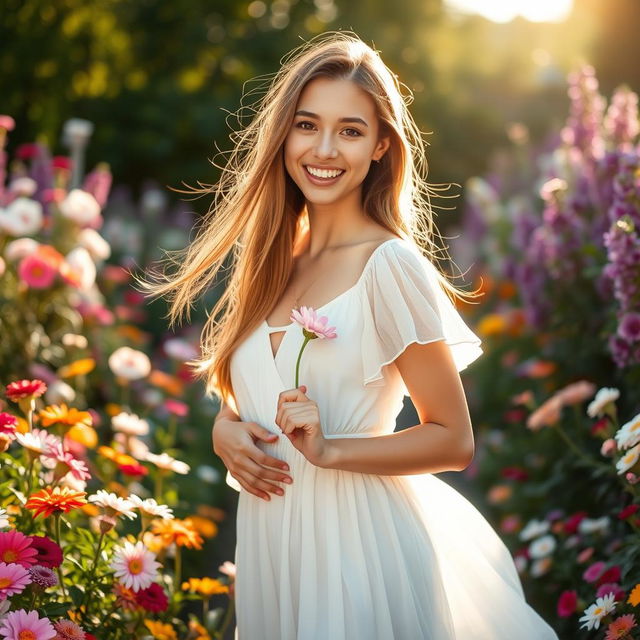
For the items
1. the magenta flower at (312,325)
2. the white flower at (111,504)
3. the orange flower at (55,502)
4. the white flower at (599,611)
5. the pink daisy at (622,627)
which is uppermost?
the magenta flower at (312,325)

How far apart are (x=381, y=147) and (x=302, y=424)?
29.8 inches

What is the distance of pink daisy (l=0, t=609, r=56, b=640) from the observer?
179 centimetres

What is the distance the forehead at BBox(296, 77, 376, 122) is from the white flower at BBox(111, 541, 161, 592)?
1124mm

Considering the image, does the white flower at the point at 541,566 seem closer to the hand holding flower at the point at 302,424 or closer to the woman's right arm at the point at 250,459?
the woman's right arm at the point at 250,459

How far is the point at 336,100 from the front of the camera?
2.20 metres

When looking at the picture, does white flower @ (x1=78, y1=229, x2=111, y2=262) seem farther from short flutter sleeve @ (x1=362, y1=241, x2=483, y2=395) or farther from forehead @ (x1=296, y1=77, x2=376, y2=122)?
short flutter sleeve @ (x1=362, y1=241, x2=483, y2=395)

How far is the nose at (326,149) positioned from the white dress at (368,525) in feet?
0.82

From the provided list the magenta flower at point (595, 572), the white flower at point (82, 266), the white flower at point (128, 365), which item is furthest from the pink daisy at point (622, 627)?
the white flower at point (82, 266)

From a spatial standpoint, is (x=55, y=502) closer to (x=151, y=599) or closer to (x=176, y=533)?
(x=151, y=599)

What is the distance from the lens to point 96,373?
5.03 metres

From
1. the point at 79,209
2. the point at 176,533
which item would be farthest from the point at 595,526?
the point at 79,209

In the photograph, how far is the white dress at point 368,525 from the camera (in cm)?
205

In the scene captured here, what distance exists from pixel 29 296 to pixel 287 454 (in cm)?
263

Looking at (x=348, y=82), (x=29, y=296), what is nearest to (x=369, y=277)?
(x=348, y=82)
